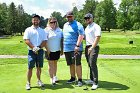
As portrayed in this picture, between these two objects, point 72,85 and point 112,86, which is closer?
point 112,86

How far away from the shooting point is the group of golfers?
9.28 meters

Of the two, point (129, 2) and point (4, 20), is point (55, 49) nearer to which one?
point (129, 2)

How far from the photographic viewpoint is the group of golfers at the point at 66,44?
30.5 ft

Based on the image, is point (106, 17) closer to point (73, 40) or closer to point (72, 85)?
point (73, 40)

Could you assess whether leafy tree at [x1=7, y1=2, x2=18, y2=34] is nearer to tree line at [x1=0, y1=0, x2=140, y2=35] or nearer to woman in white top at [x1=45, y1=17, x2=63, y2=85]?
tree line at [x1=0, y1=0, x2=140, y2=35]

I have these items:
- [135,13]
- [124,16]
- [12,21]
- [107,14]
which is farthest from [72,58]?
[107,14]

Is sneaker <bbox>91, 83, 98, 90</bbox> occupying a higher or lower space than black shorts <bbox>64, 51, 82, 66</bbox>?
lower

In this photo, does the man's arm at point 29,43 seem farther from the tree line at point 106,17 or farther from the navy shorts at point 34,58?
the tree line at point 106,17

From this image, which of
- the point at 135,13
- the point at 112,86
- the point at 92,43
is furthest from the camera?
the point at 135,13

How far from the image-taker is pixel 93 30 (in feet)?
30.4

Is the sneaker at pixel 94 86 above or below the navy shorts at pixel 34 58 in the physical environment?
below

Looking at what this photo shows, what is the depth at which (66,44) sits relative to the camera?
9.76m

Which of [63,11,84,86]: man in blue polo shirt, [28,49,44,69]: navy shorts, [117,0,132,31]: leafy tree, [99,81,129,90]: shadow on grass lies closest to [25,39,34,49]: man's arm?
[28,49,44,69]: navy shorts

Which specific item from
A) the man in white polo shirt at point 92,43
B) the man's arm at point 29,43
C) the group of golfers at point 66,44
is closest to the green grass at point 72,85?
the group of golfers at point 66,44
